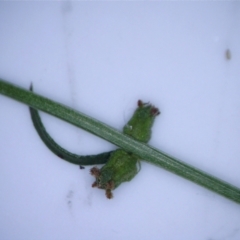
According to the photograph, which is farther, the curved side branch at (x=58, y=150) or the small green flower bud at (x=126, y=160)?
the curved side branch at (x=58, y=150)

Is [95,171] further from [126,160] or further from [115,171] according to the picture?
[126,160]

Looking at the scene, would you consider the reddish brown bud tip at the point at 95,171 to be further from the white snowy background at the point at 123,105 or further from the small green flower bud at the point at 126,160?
the white snowy background at the point at 123,105

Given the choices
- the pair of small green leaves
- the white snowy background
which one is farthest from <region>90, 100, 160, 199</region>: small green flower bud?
the white snowy background

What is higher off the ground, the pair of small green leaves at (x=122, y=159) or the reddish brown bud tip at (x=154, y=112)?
the reddish brown bud tip at (x=154, y=112)

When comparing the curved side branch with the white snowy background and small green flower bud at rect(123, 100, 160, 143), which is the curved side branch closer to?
the white snowy background

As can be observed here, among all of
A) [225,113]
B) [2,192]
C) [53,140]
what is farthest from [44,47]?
[225,113]

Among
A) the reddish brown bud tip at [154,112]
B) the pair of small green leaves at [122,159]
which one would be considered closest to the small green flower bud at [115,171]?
the pair of small green leaves at [122,159]

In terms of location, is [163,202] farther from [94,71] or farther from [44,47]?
[44,47]
